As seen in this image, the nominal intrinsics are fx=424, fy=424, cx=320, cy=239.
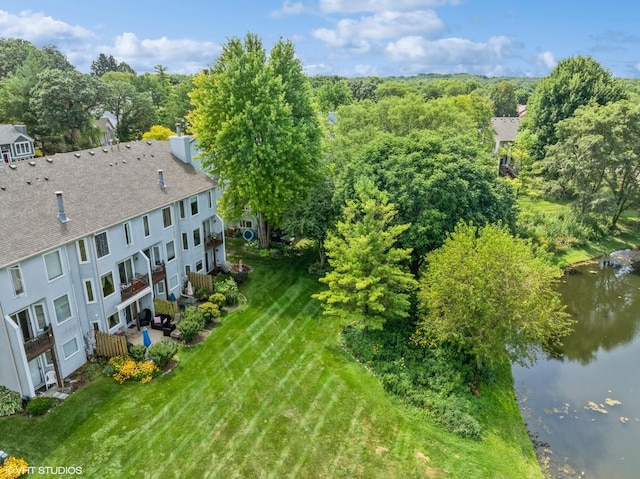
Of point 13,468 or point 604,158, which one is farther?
point 604,158

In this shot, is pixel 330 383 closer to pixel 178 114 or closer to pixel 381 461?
pixel 381 461

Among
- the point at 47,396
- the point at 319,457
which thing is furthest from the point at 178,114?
the point at 319,457

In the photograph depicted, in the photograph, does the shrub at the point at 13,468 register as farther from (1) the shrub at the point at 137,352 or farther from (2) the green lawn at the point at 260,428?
(1) the shrub at the point at 137,352

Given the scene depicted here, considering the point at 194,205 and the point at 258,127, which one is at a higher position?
the point at 258,127

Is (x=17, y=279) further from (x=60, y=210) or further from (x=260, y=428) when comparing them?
(x=260, y=428)

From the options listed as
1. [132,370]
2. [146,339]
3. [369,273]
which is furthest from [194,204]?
[369,273]

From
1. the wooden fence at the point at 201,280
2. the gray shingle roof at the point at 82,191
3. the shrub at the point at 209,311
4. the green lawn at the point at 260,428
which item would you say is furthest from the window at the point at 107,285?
the wooden fence at the point at 201,280
